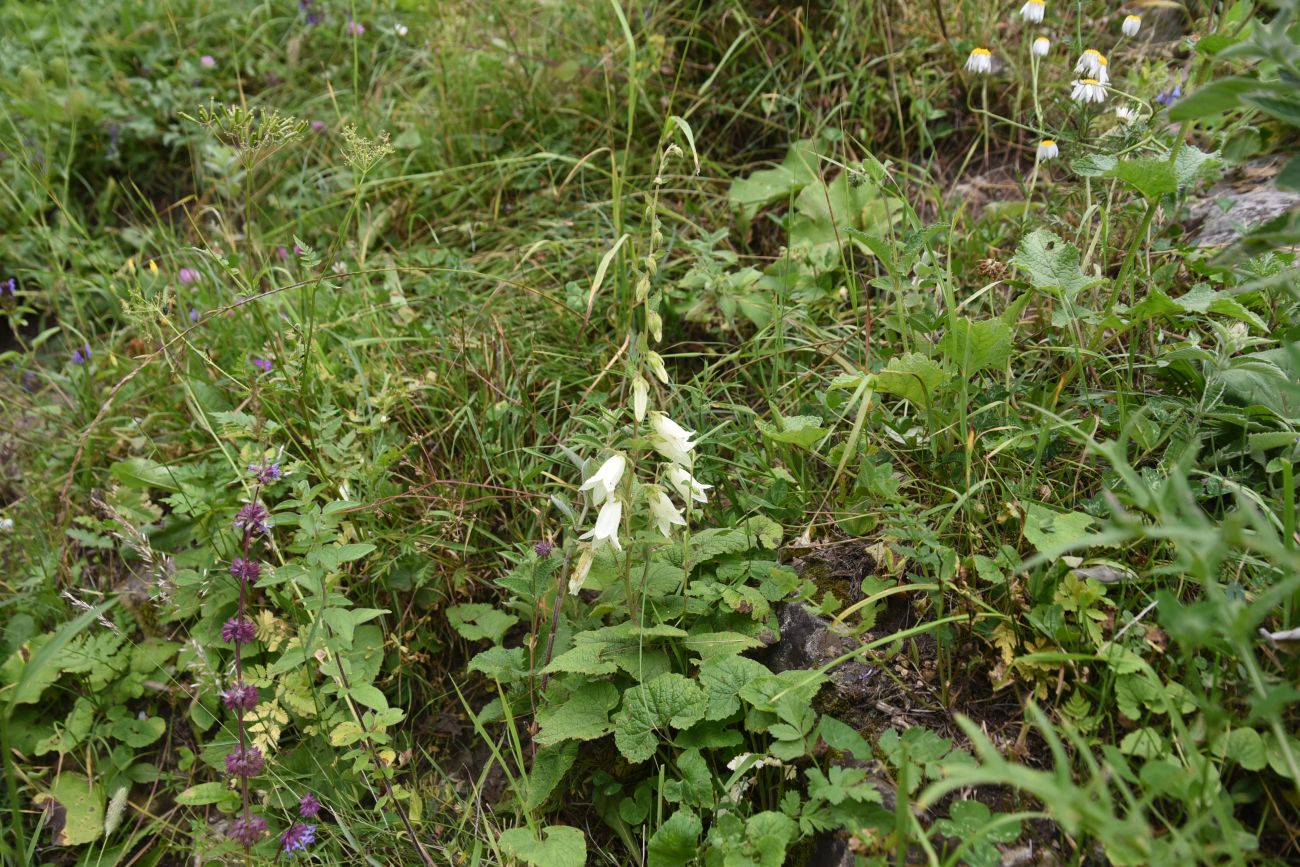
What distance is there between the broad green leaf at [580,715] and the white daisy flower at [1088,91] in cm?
178

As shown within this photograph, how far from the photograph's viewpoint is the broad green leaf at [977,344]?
187 centimetres

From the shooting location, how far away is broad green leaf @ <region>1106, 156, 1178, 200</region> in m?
1.88

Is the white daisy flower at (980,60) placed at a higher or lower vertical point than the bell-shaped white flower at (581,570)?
higher

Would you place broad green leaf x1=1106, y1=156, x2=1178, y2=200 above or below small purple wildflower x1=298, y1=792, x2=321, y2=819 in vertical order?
above

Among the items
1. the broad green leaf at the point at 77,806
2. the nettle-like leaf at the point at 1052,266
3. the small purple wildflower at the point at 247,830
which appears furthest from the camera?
the broad green leaf at the point at 77,806

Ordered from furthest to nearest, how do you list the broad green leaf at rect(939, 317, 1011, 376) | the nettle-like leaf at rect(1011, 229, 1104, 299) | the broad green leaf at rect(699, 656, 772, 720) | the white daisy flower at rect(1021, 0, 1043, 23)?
the white daisy flower at rect(1021, 0, 1043, 23)
the nettle-like leaf at rect(1011, 229, 1104, 299)
the broad green leaf at rect(939, 317, 1011, 376)
the broad green leaf at rect(699, 656, 772, 720)

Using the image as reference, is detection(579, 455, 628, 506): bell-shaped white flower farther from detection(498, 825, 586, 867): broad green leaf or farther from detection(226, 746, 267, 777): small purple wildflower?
detection(226, 746, 267, 777): small purple wildflower

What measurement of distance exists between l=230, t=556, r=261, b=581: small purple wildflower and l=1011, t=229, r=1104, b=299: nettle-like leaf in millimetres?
1717

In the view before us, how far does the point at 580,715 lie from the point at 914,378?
0.94 meters

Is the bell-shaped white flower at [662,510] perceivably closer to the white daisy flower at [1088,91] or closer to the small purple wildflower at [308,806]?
the small purple wildflower at [308,806]

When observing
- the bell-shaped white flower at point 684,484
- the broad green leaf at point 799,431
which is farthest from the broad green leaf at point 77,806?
the broad green leaf at point 799,431

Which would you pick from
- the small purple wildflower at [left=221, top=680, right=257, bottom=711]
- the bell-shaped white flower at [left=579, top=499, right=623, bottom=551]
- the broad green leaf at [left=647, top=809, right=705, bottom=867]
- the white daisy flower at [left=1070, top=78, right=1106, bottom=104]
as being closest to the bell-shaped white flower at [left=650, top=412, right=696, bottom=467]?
the bell-shaped white flower at [left=579, top=499, right=623, bottom=551]

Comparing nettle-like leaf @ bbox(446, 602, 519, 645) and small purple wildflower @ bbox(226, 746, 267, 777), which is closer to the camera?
small purple wildflower @ bbox(226, 746, 267, 777)

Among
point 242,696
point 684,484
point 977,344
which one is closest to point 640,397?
point 684,484
